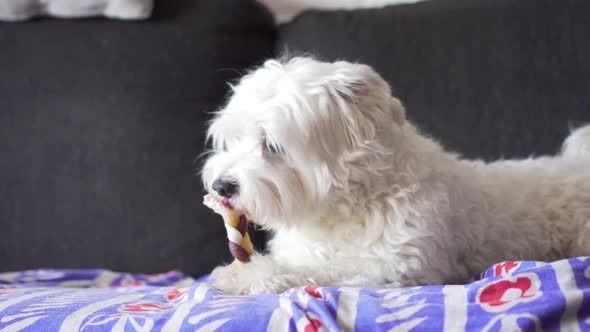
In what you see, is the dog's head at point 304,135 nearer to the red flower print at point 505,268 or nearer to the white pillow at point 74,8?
the red flower print at point 505,268

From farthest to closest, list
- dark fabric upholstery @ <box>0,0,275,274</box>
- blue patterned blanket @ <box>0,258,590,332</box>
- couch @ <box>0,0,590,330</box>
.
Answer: dark fabric upholstery @ <box>0,0,275,274</box>
couch @ <box>0,0,590,330</box>
blue patterned blanket @ <box>0,258,590,332</box>

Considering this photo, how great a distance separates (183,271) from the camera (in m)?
2.00

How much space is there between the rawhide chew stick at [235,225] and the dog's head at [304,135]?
3 centimetres

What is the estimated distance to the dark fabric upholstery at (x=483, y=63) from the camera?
5.82 ft

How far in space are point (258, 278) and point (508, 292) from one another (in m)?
0.49

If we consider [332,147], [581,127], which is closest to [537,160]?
[581,127]

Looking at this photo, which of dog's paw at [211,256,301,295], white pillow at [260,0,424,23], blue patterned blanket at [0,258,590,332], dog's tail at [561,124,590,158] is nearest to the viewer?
blue patterned blanket at [0,258,590,332]

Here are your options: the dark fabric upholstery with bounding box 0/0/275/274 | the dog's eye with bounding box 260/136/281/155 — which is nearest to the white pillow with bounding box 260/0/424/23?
the dark fabric upholstery with bounding box 0/0/275/274

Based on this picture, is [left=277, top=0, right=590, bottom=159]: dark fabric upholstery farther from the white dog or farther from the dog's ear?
the dog's ear

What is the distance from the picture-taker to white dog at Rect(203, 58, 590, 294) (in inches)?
48.9

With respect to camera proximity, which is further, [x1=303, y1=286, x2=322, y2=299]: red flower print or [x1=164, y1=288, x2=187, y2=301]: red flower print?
[x1=164, y1=288, x2=187, y2=301]: red flower print

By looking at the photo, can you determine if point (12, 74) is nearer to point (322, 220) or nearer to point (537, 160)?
point (322, 220)

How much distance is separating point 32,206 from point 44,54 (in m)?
0.54

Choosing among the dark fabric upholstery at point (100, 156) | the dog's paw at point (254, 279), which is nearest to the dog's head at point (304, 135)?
the dog's paw at point (254, 279)
